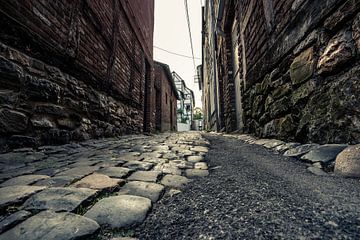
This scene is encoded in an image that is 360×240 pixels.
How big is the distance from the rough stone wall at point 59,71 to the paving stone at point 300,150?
280 centimetres

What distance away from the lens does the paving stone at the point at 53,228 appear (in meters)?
0.68

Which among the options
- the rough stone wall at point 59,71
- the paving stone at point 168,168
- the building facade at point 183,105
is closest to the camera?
the paving stone at point 168,168

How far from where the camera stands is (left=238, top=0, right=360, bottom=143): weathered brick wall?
1.41 m

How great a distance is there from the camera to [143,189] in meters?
1.16

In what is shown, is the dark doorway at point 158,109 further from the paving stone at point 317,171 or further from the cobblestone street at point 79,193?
the paving stone at point 317,171

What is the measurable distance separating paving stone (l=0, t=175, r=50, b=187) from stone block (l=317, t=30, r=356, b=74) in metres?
2.27

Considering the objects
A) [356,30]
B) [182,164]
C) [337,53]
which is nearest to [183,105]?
[182,164]

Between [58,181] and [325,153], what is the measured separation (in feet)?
6.22

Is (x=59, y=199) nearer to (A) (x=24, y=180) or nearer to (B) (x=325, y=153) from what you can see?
(A) (x=24, y=180)

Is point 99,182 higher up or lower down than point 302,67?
lower down

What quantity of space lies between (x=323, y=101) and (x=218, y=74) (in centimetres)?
717

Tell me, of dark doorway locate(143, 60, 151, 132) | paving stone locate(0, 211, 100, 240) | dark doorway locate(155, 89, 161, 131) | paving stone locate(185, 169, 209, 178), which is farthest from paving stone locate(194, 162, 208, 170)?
dark doorway locate(155, 89, 161, 131)

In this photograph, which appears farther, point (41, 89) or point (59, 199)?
point (41, 89)

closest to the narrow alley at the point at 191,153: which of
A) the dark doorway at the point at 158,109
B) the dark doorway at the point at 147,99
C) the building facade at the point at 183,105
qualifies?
the dark doorway at the point at 147,99
